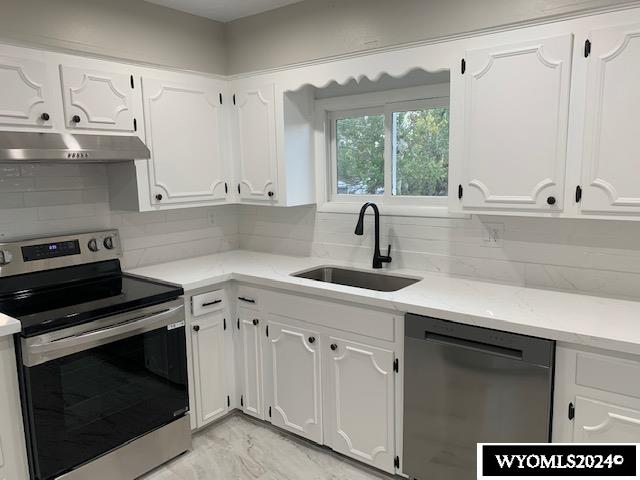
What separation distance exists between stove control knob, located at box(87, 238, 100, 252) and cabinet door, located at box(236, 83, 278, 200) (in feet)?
3.05

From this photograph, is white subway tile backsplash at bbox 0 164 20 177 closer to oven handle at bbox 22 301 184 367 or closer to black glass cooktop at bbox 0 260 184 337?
black glass cooktop at bbox 0 260 184 337

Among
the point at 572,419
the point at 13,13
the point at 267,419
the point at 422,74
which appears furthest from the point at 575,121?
the point at 13,13

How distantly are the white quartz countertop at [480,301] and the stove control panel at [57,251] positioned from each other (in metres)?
0.23

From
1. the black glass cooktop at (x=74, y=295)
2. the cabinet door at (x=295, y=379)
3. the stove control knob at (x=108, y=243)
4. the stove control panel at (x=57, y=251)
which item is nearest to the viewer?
the black glass cooktop at (x=74, y=295)

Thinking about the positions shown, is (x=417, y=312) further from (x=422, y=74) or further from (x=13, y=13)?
(x=13, y=13)

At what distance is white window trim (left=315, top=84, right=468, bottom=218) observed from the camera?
104 inches

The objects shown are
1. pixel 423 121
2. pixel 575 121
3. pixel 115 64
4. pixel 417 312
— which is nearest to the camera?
pixel 575 121

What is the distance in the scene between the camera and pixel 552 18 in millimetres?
1976

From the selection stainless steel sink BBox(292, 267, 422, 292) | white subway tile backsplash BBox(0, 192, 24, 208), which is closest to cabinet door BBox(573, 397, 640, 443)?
stainless steel sink BBox(292, 267, 422, 292)

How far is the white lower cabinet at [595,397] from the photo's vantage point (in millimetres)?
1650

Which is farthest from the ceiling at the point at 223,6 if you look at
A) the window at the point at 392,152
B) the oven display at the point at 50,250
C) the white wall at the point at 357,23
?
the oven display at the point at 50,250

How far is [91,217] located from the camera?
8.93 ft

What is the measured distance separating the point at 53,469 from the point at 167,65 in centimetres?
220

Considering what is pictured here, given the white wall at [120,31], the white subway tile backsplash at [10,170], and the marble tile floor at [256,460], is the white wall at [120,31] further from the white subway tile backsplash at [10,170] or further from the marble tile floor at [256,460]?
the marble tile floor at [256,460]
